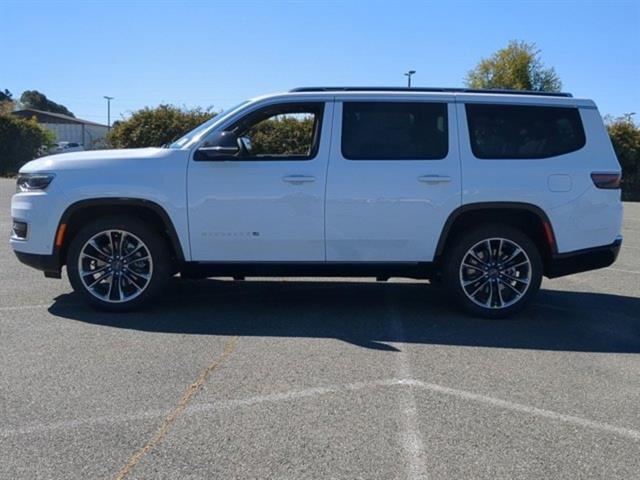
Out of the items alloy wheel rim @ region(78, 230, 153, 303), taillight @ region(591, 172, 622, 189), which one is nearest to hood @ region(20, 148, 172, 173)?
alloy wheel rim @ region(78, 230, 153, 303)

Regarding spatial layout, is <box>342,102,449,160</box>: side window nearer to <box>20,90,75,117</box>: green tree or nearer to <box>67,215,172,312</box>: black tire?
<box>67,215,172,312</box>: black tire

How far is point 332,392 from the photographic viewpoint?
173 inches

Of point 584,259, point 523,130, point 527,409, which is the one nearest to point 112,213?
point 523,130

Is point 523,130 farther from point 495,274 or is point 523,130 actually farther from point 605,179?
point 495,274

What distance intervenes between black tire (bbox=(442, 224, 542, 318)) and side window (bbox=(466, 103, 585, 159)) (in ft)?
2.53

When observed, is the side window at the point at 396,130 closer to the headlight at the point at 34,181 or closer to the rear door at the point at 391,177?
the rear door at the point at 391,177

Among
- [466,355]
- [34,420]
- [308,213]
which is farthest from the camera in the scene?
[308,213]

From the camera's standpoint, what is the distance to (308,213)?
6137 mm

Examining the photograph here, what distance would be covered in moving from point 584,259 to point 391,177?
2.09 m

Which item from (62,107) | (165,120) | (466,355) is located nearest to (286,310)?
(466,355)

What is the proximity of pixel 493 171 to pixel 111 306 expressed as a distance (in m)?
3.87

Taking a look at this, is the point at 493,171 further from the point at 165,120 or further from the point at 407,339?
the point at 165,120

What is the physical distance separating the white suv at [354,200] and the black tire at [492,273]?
14 mm

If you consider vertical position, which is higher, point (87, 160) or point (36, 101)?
point (36, 101)
